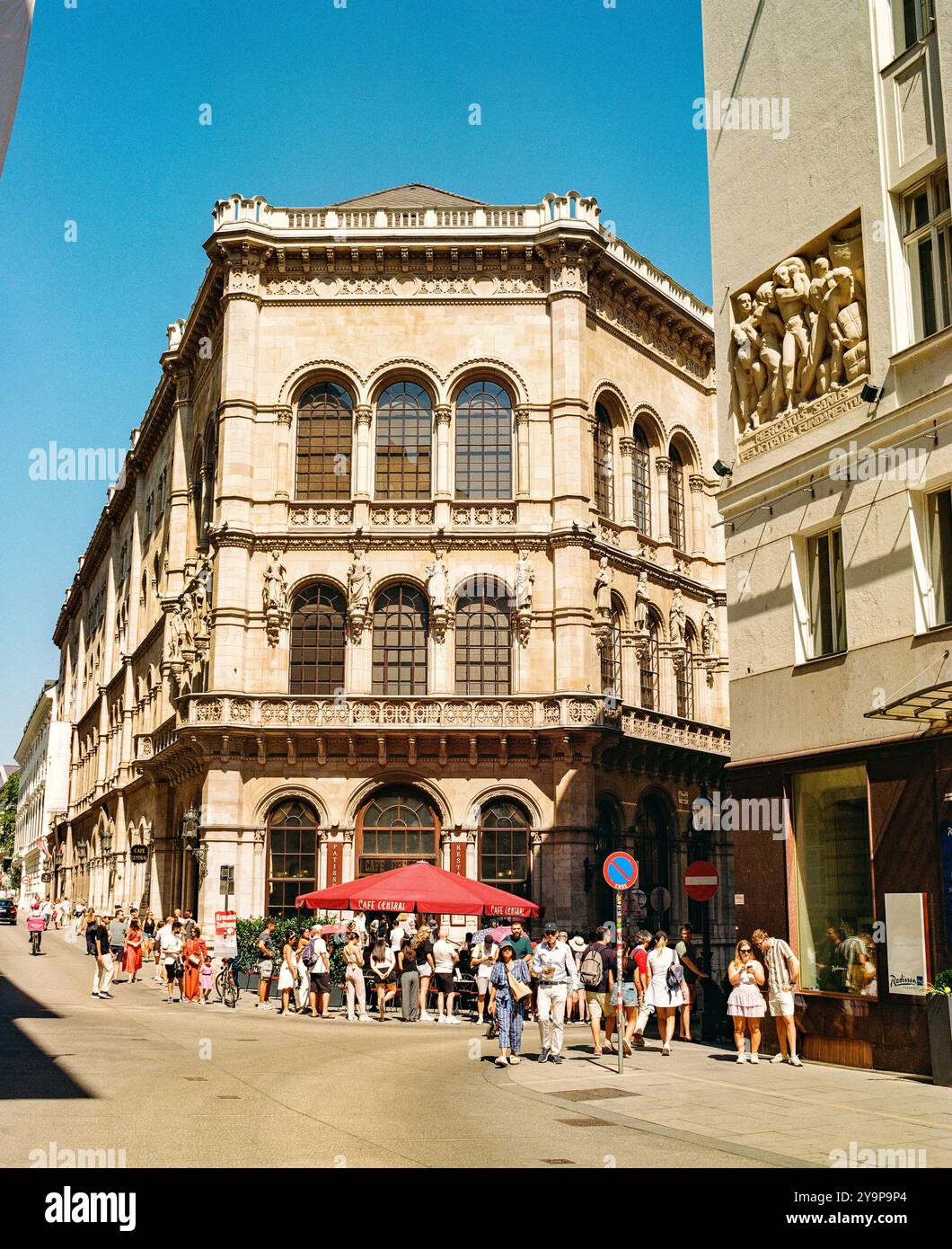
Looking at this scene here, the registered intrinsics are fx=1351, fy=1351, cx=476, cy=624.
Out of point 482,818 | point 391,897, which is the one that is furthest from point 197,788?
point 391,897

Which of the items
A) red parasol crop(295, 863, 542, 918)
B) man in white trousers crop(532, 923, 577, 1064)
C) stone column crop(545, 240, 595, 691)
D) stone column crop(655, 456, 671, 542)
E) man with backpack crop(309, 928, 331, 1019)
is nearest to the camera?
man in white trousers crop(532, 923, 577, 1064)

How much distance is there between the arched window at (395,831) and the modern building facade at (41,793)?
22.2m

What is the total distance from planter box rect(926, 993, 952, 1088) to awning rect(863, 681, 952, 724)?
336cm

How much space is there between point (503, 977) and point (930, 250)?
11667 millimetres

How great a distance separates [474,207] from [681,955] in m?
24.4

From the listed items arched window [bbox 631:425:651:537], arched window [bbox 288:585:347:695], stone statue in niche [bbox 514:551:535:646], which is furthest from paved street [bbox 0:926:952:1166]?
arched window [bbox 631:425:651:537]

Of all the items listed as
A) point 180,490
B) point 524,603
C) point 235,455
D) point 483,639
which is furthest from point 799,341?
point 180,490

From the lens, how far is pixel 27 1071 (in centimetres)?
1616

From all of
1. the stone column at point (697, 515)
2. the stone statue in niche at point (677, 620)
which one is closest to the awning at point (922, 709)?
Result: the stone statue in niche at point (677, 620)

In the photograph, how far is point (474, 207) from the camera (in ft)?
130

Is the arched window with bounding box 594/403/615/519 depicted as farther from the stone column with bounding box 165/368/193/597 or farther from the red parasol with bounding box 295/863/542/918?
the stone column with bounding box 165/368/193/597

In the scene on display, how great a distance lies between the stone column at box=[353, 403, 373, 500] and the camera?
A: 126ft

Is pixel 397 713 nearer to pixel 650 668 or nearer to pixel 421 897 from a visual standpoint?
pixel 650 668
